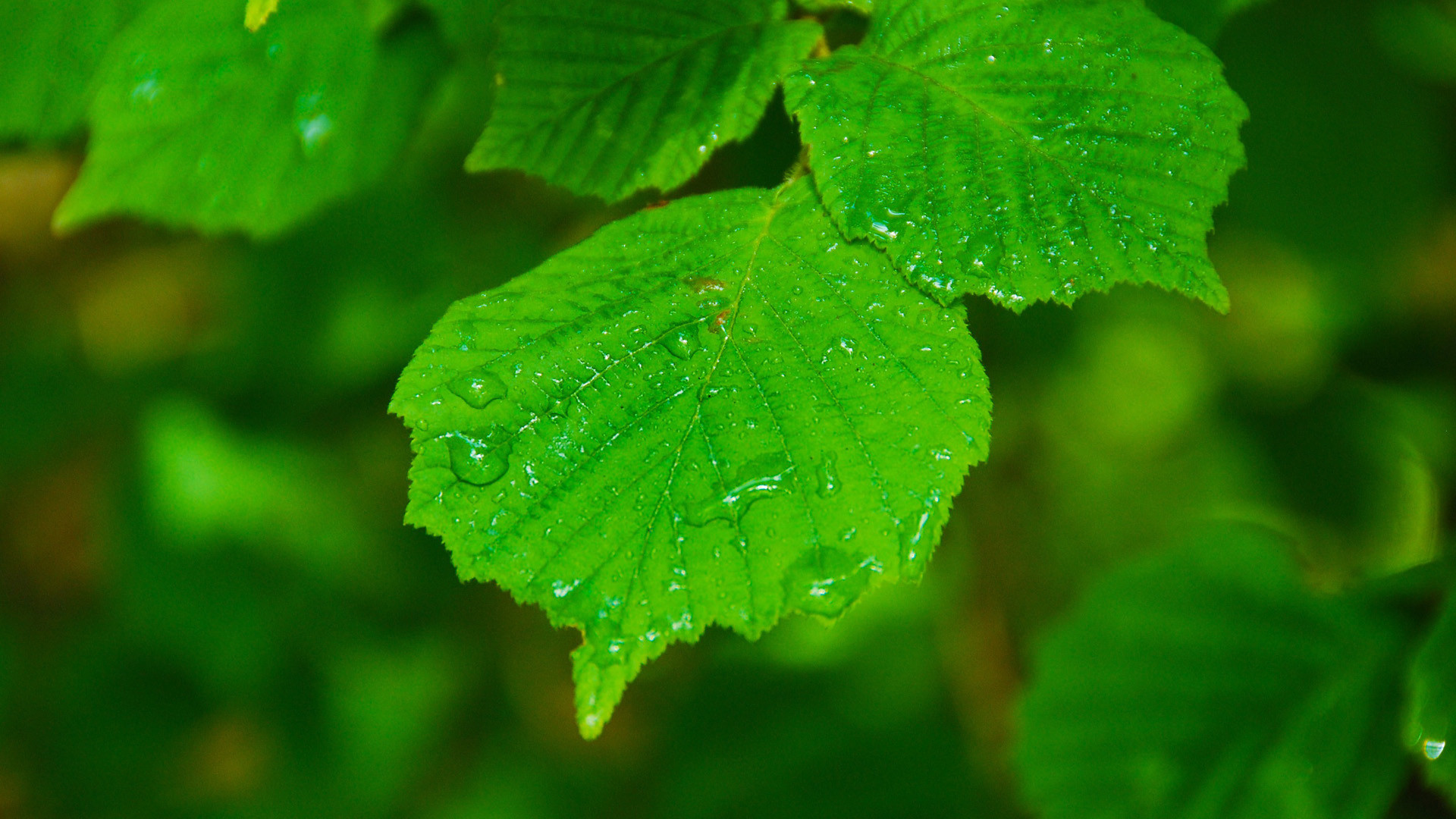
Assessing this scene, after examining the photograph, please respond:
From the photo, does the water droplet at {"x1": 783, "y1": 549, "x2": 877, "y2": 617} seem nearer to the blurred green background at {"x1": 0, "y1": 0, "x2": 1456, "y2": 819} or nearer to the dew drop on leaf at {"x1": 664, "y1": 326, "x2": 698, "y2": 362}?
the dew drop on leaf at {"x1": 664, "y1": 326, "x2": 698, "y2": 362}

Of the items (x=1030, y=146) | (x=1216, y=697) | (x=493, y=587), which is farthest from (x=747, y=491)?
(x=493, y=587)

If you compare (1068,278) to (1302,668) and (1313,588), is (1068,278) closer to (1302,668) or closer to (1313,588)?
(1302,668)

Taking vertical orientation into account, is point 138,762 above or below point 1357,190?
below

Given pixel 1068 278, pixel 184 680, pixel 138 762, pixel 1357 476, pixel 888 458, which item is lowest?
pixel 138 762

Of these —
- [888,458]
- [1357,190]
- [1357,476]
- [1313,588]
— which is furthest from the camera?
[1357,476]

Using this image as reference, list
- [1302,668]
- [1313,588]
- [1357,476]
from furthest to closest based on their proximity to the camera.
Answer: [1357,476] < [1313,588] < [1302,668]

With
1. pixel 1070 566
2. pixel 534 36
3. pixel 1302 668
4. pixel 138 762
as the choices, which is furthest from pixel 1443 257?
pixel 138 762

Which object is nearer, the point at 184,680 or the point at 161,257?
the point at 184,680

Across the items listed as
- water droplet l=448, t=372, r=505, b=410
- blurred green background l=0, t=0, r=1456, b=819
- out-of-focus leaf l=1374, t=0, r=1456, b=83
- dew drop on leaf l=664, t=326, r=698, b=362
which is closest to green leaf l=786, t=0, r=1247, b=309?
dew drop on leaf l=664, t=326, r=698, b=362
